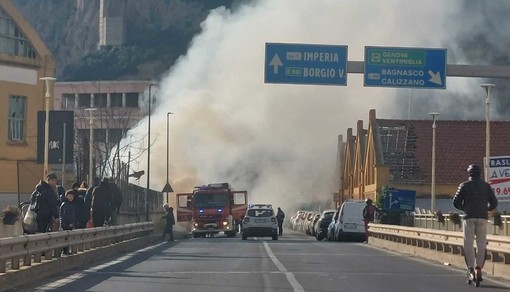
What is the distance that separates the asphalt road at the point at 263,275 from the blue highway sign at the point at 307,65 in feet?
22.0

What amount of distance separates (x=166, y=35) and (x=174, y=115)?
226 ft

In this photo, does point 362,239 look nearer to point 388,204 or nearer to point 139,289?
point 388,204

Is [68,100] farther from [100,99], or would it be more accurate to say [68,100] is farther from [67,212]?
[67,212]

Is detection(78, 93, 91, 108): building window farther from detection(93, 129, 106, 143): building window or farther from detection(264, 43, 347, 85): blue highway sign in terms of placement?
detection(264, 43, 347, 85): blue highway sign

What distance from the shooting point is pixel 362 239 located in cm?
4303

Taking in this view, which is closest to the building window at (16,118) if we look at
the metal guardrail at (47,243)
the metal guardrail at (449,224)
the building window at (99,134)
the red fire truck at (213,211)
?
the red fire truck at (213,211)

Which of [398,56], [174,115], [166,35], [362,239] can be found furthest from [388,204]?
[166,35]

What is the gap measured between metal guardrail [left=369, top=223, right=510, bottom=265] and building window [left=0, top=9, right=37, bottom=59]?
24.3m

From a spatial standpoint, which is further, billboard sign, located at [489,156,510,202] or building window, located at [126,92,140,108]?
building window, located at [126,92,140,108]

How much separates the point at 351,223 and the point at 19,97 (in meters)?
20.9

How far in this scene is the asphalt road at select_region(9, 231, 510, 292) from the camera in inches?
639

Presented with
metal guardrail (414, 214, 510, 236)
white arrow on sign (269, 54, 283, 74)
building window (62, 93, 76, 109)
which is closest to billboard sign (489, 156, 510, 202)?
metal guardrail (414, 214, 510, 236)

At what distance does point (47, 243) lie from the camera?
18.8 metres

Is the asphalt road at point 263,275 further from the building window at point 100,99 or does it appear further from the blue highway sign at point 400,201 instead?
the building window at point 100,99
